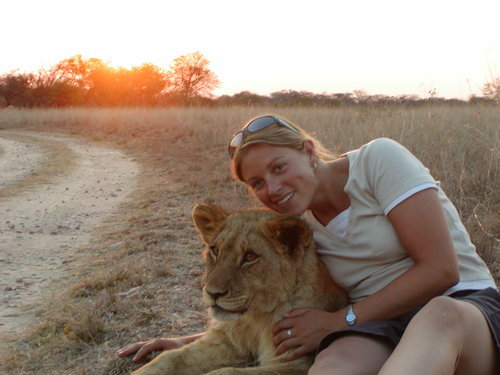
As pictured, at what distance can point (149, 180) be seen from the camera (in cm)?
1024

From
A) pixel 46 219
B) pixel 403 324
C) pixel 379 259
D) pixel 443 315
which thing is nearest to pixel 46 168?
pixel 46 219

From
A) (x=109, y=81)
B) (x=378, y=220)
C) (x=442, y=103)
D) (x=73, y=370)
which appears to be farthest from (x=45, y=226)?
(x=109, y=81)

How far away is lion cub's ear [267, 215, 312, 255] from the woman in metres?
0.10

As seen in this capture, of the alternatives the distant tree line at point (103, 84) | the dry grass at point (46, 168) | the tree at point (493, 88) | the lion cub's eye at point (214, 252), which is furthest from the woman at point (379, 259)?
the distant tree line at point (103, 84)

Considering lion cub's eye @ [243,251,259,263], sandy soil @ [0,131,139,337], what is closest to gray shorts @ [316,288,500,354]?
lion cub's eye @ [243,251,259,263]

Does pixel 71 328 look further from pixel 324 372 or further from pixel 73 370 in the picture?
pixel 324 372

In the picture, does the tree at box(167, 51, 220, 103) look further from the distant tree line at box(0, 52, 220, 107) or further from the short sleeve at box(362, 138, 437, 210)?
the short sleeve at box(362, 138, 437, 210)

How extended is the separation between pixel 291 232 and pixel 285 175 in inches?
11.2

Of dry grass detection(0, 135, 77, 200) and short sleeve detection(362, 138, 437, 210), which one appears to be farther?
dry grass detection(0, 135, 77, 200)

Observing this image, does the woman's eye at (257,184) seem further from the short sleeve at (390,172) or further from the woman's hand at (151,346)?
the woman's hand at (151,346)

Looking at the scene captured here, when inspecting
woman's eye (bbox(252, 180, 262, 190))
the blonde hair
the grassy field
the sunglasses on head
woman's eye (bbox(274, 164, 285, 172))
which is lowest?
the grassy field

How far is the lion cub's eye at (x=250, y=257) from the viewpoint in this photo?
3029 mm

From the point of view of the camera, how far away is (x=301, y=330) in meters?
2.84

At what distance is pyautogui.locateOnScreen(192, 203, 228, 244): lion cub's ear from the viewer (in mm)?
3355
